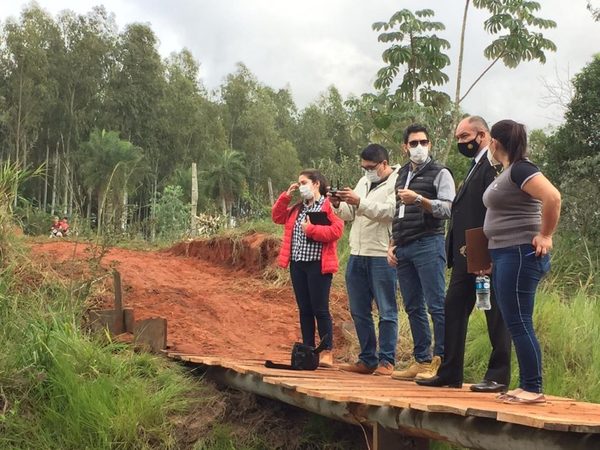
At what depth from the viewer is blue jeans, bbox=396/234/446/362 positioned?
4.03m

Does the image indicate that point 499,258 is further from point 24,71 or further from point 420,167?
point 24,71

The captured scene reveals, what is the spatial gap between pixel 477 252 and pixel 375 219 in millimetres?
1063

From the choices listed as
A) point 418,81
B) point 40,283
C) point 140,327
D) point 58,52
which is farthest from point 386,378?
point 58,52

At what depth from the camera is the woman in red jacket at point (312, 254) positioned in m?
4.76

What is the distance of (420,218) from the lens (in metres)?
4.04

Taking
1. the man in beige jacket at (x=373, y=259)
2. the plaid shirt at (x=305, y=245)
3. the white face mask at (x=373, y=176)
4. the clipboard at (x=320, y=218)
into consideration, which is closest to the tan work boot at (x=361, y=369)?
the man in beige jacket at (x=373, y=259)

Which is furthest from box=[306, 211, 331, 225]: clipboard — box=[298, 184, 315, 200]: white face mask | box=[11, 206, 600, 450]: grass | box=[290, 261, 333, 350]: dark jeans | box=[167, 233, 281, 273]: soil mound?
box=[167, 233, 281, 273]: soil mound

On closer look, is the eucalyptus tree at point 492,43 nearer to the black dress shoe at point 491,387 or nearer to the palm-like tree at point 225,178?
the black dress shoe at point 491,387

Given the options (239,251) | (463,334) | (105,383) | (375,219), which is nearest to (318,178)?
(375,219)

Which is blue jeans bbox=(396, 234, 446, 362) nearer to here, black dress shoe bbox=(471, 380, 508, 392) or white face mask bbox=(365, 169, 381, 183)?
black dress shoe bbox=(471, 380, 508, 392)

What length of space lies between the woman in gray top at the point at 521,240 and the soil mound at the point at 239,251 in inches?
229

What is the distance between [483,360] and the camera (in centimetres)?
536

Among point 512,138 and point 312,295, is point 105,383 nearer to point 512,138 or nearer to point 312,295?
point 312,295

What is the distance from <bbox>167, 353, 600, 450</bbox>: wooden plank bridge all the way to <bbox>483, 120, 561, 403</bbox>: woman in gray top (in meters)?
0.19
